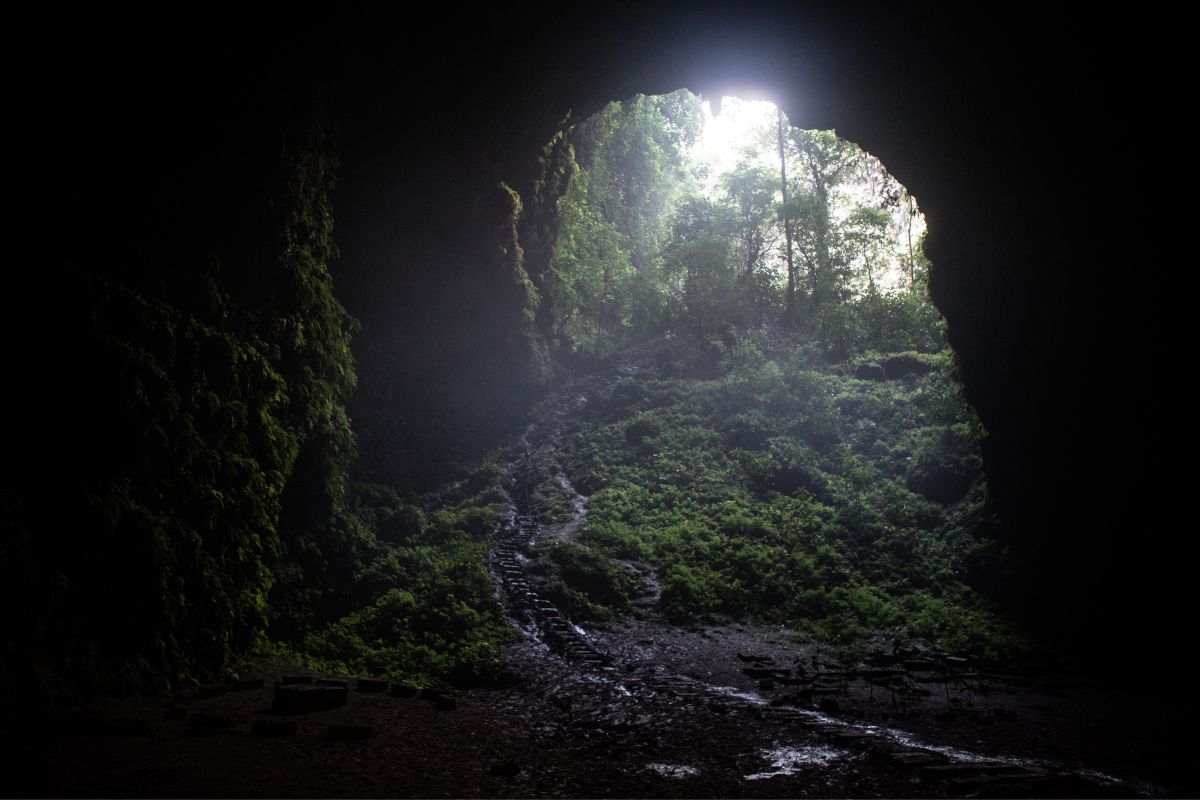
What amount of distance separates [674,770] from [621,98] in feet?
60.9

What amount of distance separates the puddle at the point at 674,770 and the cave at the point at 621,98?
4.17m

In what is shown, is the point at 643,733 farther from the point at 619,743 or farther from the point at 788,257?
the point at 788,257

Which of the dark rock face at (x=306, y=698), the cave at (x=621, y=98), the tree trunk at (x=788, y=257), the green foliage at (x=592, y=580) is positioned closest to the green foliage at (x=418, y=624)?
the green foliage at (x=592, y=580)

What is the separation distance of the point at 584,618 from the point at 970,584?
839 centimetres

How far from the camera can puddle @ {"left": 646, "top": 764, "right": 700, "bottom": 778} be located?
5.93 m

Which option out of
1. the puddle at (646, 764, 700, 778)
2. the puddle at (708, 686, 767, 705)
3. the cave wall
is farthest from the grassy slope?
the puddle at (646, 764, 700, 778)

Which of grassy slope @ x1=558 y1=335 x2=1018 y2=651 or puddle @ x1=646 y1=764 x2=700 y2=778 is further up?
grassy slope @ x1=558 y1=335 x2=1018 y2=651

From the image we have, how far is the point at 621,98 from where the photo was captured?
64.2ft

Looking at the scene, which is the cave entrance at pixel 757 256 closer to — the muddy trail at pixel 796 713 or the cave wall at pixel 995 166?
the cave wall at pixel 995 166

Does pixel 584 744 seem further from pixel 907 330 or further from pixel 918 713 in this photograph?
pixel 907 330

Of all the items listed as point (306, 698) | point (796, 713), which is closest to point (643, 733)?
point (796, 713)

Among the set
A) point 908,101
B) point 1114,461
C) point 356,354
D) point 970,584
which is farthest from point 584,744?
point 356,354

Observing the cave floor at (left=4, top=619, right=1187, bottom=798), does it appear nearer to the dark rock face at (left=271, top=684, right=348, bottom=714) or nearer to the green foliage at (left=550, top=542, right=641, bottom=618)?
the dark rock face at (left=271, top=684, right=348, bottom=714)

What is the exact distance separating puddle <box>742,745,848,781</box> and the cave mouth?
19.6 feet
